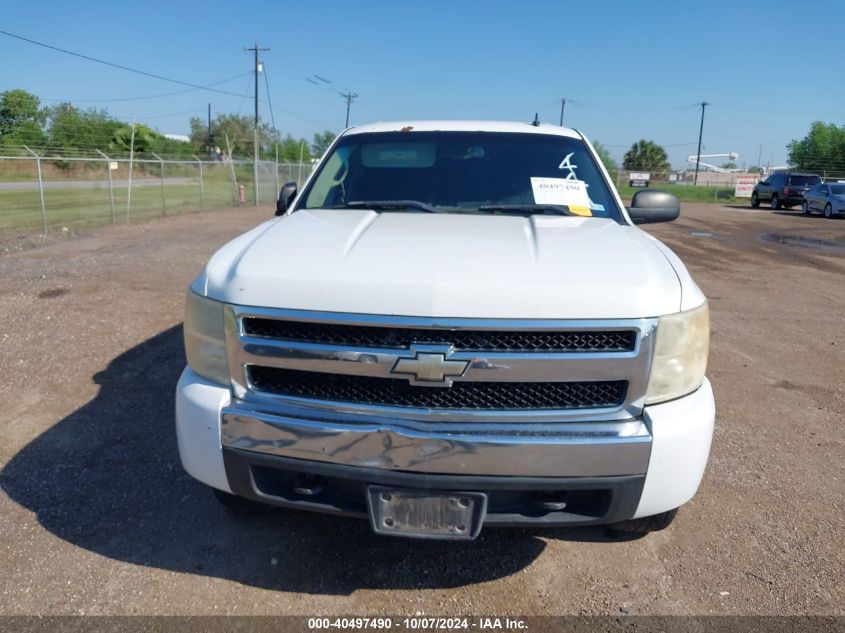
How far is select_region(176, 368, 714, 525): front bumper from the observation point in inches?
85.8

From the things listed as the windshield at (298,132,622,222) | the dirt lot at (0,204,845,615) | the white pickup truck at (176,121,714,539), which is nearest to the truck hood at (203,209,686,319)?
the white pickup truck at (176,121,714,539)

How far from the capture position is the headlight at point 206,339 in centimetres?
237

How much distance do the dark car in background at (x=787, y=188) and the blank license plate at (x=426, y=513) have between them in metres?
31.0

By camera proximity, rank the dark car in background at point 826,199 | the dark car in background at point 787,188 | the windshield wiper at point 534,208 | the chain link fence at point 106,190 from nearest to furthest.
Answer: the windshield wiper at point 534,208 < the chain link fence at point 106,190 < the dark car in background at point 826,199 < the dark car in background at point 787,188

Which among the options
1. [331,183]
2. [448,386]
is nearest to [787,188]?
[331,183]

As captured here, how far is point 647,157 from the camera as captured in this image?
3174 inches

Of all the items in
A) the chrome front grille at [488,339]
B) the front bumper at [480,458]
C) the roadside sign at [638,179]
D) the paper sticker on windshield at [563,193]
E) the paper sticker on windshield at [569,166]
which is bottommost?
the front bumper at [480,458]

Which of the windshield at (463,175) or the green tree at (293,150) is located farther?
the green tree at (293,150)

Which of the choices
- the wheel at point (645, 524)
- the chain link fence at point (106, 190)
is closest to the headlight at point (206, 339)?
the wheel at point (645, 524)

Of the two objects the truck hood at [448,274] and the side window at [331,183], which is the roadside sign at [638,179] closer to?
the side window at [331,183]

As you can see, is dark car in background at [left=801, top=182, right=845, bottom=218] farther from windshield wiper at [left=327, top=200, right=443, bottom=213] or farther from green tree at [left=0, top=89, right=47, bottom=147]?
green tree at [left=0, top=89, right=47, bottom=147]

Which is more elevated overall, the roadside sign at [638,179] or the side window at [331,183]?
the roadside sign at [638,179]

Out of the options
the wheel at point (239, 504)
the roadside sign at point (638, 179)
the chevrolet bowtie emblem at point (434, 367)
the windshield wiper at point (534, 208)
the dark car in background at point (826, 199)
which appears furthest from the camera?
the roadside sign at point (638, 179)

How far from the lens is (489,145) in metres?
3.90
